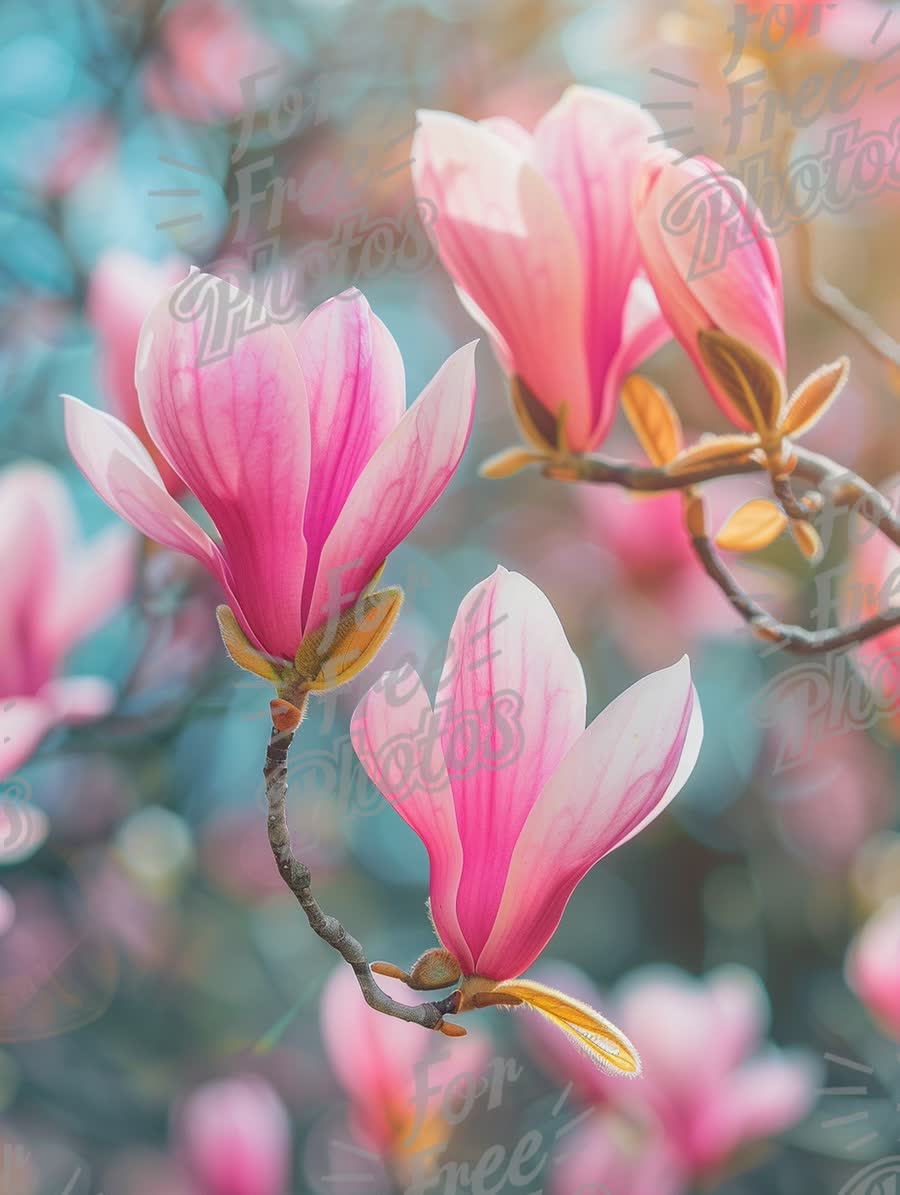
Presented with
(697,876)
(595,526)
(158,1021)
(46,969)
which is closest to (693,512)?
(595,526)

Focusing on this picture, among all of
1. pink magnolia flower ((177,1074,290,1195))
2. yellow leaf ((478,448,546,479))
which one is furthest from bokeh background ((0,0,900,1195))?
yellow leaf ((478,448,546,479))

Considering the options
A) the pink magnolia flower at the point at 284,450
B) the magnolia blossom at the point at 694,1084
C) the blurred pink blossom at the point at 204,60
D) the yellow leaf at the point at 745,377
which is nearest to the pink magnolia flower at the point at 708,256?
the yellow leaf at the point at 745,377

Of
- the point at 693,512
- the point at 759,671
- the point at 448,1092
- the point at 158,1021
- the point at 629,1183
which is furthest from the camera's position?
the point at 759,671

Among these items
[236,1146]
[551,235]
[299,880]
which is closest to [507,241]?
[551,235]

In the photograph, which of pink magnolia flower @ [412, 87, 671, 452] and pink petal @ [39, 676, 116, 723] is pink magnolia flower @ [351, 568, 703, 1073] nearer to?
pink magnolia flower @ [412, 87, 671, 452]

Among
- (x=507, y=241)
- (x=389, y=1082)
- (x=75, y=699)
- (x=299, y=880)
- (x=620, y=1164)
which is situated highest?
(x=507, y=241)

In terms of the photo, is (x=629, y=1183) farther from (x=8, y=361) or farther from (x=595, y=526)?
(x=8, y=361)

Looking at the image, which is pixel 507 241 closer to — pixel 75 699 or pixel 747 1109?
pixel 75 699
